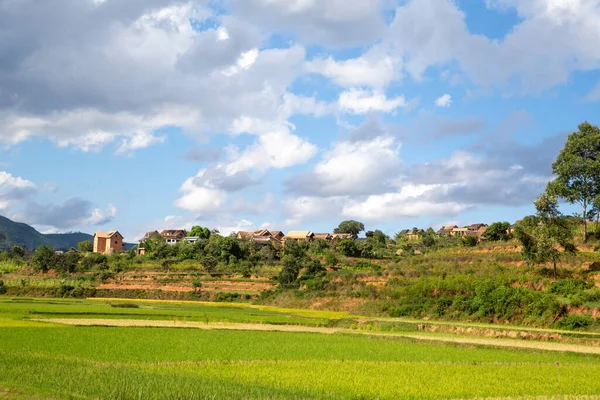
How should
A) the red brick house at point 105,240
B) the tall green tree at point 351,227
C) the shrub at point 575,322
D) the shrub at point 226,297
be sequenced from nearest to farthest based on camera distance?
1. the shrub at point 575,322
2. the shrub at point 226,297
3. the red brick house at point 105,240
4. the tall green tree at point 351,227

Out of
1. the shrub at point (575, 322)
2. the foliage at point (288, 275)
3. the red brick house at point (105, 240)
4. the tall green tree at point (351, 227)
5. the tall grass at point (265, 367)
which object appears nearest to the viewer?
the tall grass at point (265, 367)

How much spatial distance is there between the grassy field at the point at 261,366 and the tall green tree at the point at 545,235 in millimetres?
23161

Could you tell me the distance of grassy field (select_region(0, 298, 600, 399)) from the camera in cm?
1630

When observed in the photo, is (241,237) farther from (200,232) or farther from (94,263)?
(94,263)

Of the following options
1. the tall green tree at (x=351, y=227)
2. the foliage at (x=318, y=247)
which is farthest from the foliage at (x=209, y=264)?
the tall green tree at (x=351, y=227)

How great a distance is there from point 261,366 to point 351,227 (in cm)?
13451

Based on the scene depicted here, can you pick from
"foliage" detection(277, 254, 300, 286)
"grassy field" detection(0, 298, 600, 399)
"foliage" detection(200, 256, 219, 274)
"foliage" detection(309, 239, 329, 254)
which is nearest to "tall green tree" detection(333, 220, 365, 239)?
"foliage" detection(309, 239, 329, 254)

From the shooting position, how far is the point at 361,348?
97.7 feet

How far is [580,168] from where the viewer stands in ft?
195

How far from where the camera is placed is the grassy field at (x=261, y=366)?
16.3m

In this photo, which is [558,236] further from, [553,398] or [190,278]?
[190,278]

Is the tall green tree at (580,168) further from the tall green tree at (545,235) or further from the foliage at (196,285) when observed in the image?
the foliage at (196,285)

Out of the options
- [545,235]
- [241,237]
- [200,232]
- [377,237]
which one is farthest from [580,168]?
[200,232]

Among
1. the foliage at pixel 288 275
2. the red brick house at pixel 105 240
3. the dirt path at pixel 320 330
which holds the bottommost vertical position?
the dirt path at pixel 320 330
